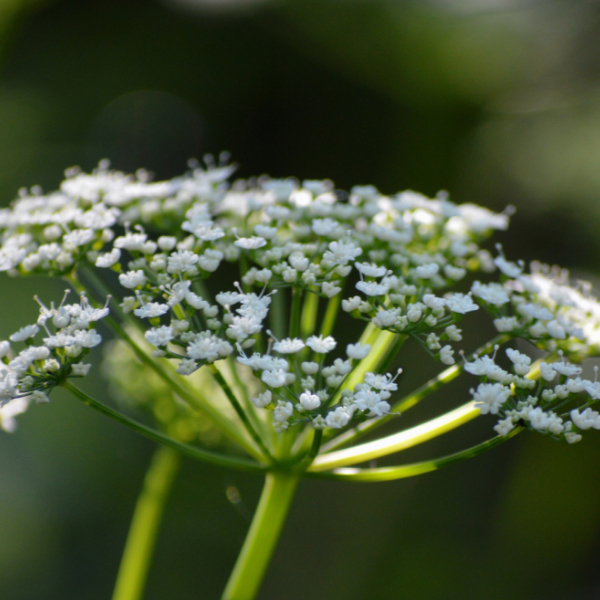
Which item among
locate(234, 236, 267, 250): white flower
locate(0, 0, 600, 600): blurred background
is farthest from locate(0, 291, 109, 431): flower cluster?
locate(0, 0, 600, 600): blurred background

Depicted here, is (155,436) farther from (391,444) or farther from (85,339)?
(391,444)

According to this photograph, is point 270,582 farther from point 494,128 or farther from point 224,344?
point 494,128

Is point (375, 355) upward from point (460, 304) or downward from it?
downward

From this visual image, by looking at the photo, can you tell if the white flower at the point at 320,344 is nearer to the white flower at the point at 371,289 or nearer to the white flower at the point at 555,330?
the white flower at the point at 371,289

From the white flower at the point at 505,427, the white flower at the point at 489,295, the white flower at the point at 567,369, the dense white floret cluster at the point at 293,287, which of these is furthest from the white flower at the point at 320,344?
the white flower at the point at 567,369

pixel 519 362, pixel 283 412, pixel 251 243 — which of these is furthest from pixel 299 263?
pixel 519 362

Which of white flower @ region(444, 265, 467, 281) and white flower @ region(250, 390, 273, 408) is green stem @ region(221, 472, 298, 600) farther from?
Result: white flower @ region(444, 265, 467, 281)

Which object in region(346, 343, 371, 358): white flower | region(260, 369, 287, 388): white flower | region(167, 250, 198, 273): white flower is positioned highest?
A: region(167, 250, 198, 273): white flower
